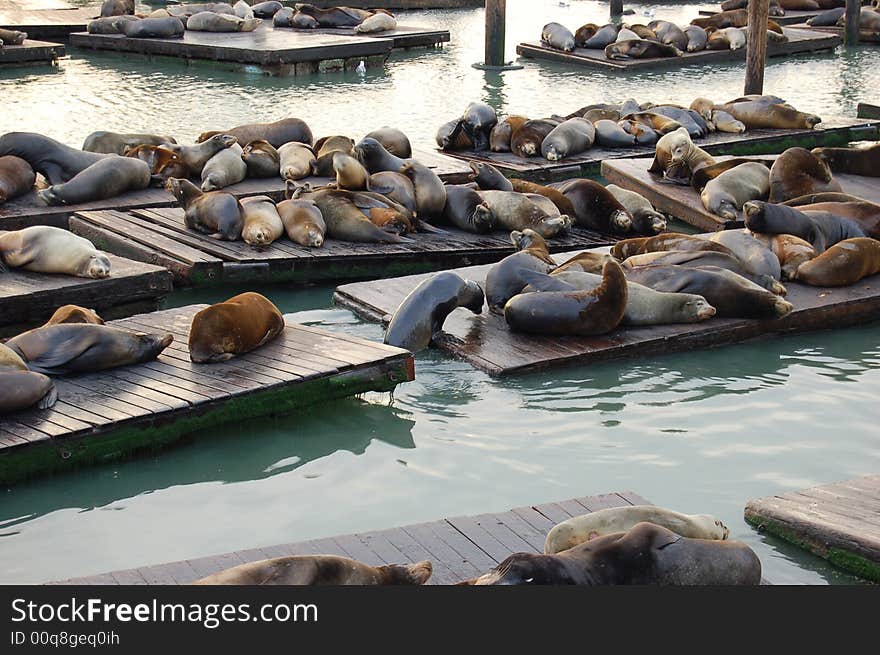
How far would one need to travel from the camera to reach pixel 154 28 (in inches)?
706

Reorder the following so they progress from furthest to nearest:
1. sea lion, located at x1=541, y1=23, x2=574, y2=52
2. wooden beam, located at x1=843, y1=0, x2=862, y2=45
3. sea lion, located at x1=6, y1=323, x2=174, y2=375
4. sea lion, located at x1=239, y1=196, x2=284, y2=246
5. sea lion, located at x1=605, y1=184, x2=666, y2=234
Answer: wooden beam, located at x1=843, y1=0, x2=862, y2=45
sea lion, located at x1=541, y1=23, x2=574, y2=52
sea lion, located at x1=605, y1=184, x2=666, y2=234
sea lion, located at x1=239, y1=196, x2=284, y2=246
sea lion, located at x1=6, y1=323, x2=174, y2=375

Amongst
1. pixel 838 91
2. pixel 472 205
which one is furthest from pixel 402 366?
pixel 838 91

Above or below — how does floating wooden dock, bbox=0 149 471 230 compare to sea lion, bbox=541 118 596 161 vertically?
below

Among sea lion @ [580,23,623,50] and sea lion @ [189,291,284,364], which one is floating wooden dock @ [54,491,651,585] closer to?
sea lion @ [189,291,284,364]

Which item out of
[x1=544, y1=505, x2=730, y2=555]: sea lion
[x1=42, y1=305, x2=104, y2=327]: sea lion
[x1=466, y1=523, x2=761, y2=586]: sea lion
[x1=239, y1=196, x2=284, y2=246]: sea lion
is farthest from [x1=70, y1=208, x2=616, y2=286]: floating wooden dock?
[x1=466, y1=523, x2=761, y2=586]: sea lion

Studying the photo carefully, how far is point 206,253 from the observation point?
25.9ft

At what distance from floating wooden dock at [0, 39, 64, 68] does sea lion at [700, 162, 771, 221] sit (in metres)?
11.1

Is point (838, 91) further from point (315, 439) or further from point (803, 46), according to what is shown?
point (315, 439)

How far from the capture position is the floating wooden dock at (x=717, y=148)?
10922 mm

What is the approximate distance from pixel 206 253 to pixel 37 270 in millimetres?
1155

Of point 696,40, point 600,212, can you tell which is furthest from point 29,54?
point 600,212

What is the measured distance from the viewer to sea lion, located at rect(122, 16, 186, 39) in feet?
58.9

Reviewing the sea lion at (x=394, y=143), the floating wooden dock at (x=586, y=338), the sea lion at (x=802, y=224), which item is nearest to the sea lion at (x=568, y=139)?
the sea lion at (x=394, y=143)

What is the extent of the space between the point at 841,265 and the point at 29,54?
512 inches
